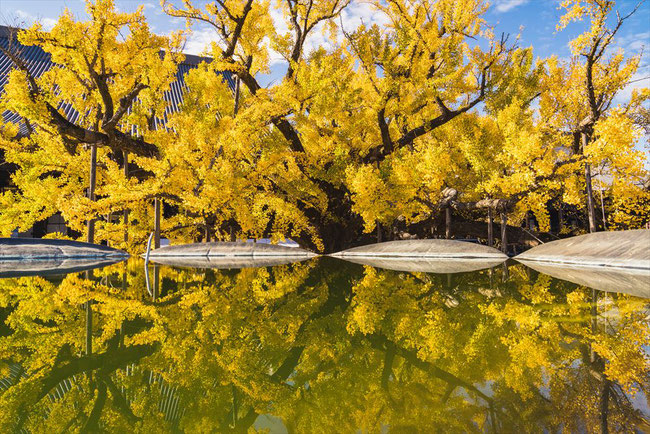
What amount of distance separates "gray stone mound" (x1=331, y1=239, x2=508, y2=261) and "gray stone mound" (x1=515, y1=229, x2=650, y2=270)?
3.64ft

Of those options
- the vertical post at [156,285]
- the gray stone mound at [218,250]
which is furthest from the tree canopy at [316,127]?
the vertical post at [156,285]

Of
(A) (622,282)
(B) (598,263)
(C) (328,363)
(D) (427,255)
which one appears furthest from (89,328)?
(B) (598,263)

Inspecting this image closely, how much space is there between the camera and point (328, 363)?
203cm

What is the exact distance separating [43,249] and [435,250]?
8801 mm

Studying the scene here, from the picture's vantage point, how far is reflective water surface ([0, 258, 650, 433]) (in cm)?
136

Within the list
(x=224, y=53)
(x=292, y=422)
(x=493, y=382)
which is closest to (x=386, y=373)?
(x=493, y=382)

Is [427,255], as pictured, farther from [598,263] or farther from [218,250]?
[218,250]

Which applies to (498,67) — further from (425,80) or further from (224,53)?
(224,53)

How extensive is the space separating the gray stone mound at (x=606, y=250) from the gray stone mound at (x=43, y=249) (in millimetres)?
9946

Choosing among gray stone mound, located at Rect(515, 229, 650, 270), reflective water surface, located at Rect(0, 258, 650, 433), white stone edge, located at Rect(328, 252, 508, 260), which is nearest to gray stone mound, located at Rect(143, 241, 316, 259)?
white stone edge, located at Rect(328, 252, 508, 260)

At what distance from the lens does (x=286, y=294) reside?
4.27 m

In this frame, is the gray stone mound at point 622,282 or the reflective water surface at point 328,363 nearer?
the reflective water surface at point 328,363

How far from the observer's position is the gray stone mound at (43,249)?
8938 millimetres

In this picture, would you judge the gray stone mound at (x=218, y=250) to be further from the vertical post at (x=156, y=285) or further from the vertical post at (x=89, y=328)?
the vertical post at (x=89, y=328)
